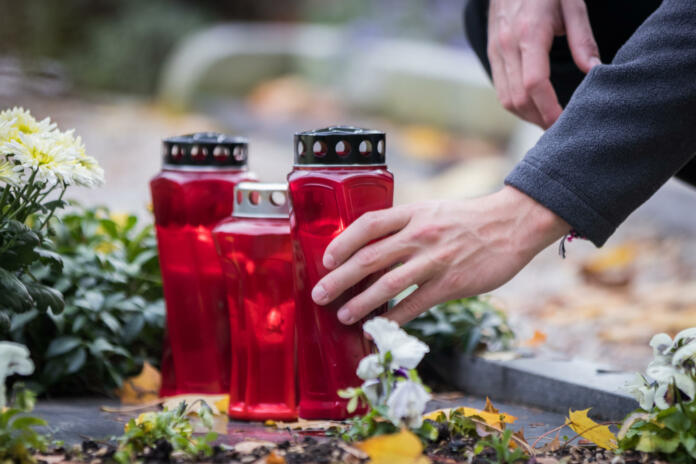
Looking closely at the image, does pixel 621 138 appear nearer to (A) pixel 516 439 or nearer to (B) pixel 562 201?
(B) pixel 562 201

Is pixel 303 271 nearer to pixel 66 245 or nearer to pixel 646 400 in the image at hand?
pixel 646 400

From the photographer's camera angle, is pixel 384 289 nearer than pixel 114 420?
Yes

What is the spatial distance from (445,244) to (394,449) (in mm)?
388

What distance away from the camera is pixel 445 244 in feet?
4.42

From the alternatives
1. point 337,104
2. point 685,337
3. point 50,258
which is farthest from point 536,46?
point 337,104

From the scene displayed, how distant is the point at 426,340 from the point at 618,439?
0.92 m

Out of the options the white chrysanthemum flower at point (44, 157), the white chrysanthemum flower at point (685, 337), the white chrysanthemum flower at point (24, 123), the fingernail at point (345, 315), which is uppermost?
the white chrysanthemum flower at point (24, 123)

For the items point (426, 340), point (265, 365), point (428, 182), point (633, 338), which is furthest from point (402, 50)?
point (265, 365)

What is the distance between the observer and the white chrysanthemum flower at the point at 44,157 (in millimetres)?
1381

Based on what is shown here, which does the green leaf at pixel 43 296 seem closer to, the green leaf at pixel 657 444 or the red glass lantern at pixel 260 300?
the red glass lantern at pixel 260 300

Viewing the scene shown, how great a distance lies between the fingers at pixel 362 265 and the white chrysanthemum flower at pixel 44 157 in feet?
1.59

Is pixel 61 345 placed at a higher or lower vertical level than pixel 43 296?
lower

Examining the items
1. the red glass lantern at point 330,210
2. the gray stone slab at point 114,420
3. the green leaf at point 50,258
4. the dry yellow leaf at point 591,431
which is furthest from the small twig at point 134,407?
the dry yellow leaf at point 591,431

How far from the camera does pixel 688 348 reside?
1.23 m
